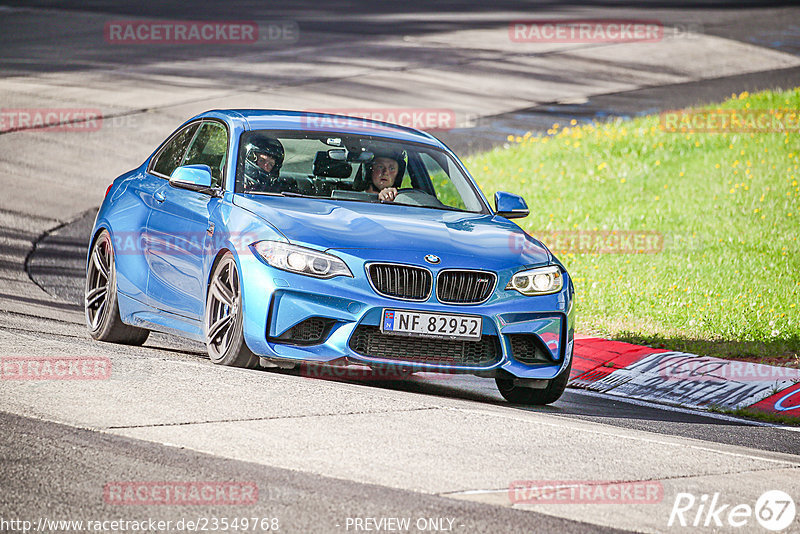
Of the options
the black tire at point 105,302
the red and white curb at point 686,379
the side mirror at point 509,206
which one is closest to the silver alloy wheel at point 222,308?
the black tire at point 105,302

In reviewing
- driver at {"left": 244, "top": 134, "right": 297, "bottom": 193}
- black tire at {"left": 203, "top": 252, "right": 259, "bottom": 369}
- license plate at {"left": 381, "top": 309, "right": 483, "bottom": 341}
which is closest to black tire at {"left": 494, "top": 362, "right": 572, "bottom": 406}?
license plate at {"left": 381, "top": 309, "right": 483, "bottom": 341}

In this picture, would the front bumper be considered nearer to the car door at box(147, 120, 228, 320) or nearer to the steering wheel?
the car door at box(147, 120, 228, 320)

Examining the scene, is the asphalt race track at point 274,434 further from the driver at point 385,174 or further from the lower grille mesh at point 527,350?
the driver at point 385,174

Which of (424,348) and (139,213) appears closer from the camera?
(424,348)

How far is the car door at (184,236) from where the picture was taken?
27.5ft

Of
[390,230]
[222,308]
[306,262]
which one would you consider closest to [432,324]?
[390,230]

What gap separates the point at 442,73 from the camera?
27844mm

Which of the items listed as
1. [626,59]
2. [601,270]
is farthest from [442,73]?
[601,270]

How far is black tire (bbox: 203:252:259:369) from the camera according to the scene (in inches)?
309

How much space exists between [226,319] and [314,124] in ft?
5.98

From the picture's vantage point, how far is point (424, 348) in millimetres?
7664

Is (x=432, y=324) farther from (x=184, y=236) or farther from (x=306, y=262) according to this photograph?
(x=184, y=236)

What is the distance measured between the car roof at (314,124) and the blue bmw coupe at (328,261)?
0.02m

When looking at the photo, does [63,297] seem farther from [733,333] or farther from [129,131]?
[129,131]
